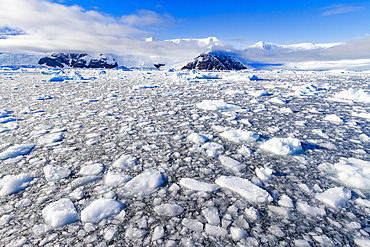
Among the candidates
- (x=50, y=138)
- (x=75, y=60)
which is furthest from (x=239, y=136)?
(x=75, y=60)

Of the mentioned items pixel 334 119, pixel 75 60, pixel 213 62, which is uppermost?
pixel 75 60

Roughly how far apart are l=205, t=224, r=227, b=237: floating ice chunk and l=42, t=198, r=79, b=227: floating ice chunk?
2.95ft

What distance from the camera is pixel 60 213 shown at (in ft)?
4.36

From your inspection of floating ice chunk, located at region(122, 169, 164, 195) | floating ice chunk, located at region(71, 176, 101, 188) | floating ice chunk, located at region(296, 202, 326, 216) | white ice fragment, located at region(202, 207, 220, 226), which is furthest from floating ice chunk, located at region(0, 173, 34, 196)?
floating ice chunk, located at region(296, 202, 326, 216)

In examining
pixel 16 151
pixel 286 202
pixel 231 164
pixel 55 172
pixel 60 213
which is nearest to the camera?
pixel 60 213

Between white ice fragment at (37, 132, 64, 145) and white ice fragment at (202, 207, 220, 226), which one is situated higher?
white ice fragment at (37, 132, 64, 145)

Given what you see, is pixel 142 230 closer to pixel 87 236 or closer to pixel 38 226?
pixel 87 236

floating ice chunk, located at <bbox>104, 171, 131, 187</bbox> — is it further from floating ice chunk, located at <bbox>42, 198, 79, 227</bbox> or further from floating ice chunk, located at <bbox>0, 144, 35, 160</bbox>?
floating ice chunk, located at <bbox>0, 144, 35, 160</bbox>

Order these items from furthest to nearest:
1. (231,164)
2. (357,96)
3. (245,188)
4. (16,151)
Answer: (357,96)
(16,151)
(231,164)
(245,188)

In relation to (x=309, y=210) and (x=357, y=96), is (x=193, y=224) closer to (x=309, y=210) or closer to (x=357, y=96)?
(x=309, y=210)

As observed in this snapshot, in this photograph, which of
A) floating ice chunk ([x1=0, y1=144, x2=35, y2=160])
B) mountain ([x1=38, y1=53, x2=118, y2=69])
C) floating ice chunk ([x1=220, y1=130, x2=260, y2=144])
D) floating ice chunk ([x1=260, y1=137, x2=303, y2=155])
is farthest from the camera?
mountain ([x1=38, y1=53, x2=118, y2=69])

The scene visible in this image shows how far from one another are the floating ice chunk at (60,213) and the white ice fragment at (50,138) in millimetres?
1511

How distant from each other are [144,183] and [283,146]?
5.67 feet

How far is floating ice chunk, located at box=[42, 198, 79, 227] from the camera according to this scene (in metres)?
1.28
